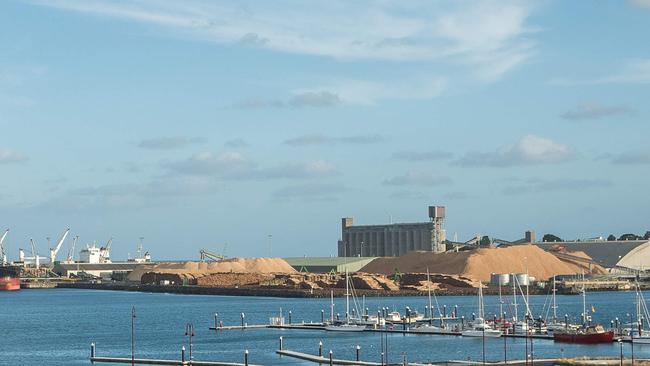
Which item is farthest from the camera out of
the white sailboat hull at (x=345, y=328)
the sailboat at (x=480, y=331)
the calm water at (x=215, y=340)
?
the white sailboat hull at (x=345, y=328)

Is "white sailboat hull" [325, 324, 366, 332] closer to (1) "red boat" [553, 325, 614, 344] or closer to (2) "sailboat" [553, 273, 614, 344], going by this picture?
(2) "sailboat" [553, 273, 614, 344]

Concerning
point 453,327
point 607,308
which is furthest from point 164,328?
point 607,308

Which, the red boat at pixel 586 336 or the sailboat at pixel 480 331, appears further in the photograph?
the sailboat at pixel 480 331

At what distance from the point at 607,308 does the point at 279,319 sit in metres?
57.0

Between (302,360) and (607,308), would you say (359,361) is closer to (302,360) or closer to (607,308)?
(302,360)

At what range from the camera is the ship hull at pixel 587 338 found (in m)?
106

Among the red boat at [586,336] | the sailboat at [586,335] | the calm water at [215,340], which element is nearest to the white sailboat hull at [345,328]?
the calm water at [215,340]

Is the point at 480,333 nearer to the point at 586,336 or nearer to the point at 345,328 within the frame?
the point at 586,336

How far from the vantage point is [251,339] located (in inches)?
4776

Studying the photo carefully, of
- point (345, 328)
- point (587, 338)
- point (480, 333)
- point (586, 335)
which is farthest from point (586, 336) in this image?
point (345, 328)

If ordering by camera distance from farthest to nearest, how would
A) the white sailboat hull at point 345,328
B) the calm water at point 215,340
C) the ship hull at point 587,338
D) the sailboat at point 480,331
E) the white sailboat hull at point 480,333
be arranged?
the white sailboat hull at point 345,328 < the sailboat at point 480,331 < the white sailboat hull at point 480,333 < the ship hull at point 587,338 < the calm water at point 215,340

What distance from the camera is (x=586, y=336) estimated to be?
107 m

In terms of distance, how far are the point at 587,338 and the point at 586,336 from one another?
214 millimetres

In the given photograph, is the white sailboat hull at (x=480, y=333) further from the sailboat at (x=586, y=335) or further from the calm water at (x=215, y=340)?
the sailboat at (x=586, y=335)
